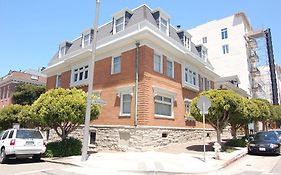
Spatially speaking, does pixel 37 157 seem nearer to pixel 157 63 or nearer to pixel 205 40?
pixel 157 63

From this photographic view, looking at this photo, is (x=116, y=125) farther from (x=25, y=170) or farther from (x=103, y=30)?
(x=103, y=30)

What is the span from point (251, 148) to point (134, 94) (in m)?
8.84

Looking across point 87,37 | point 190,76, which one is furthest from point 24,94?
point 190,76

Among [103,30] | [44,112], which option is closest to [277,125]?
[103,30]

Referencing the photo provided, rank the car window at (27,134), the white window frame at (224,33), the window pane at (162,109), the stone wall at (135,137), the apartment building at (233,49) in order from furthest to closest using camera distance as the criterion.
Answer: the white window frame at (224,33), the apartment building at (233,49), the window pane at (162,109), the stone wall at (135,137), the car window at (27,134)

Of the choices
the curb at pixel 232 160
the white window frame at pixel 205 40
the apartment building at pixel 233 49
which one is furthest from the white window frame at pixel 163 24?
the white window frame at pixel 205 40

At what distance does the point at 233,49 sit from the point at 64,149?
3811 cm

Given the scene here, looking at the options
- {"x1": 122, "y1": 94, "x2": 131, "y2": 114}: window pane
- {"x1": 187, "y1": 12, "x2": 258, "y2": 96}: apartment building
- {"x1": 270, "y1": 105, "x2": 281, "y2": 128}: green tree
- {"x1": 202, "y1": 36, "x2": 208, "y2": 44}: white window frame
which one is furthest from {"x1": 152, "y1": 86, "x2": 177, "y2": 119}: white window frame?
{"x1": 202, "y1": 36, "x2": 208, "y2": 44}: white window frame

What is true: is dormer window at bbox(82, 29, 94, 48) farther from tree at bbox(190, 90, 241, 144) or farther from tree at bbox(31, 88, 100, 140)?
tree at bbox(190, 90, 241, 144)

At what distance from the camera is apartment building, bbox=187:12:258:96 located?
42188 millimetres

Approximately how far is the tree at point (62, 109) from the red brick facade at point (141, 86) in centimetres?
340

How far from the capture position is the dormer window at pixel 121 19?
20.0 meters

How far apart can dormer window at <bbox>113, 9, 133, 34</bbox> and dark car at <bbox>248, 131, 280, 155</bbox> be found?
1325 centimetres

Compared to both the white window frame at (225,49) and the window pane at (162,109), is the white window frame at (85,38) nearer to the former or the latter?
the window pane at (162,109)
